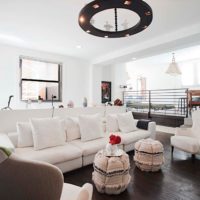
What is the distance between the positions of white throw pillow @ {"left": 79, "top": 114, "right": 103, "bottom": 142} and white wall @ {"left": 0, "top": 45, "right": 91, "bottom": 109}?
2.83 m

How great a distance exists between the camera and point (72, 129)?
3221 mm

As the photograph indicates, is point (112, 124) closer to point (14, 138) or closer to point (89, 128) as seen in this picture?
point (89, 128)

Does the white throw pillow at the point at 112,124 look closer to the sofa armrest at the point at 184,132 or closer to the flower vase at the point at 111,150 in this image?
the sofa armrest at the point at 184,132

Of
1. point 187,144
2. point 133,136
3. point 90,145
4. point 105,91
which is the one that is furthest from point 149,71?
point 90,145

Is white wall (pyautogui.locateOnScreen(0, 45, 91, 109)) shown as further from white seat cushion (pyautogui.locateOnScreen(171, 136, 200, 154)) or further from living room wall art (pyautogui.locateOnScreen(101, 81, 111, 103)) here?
white seat cushion (pyautogui.locateOnScreen(171, 136, 200, 154))

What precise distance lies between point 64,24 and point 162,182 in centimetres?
338

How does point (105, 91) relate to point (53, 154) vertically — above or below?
above

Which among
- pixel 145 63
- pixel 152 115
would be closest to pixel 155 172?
pixel 152 115

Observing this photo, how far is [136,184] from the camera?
7.68 ft

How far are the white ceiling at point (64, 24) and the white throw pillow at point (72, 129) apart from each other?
1996 mm

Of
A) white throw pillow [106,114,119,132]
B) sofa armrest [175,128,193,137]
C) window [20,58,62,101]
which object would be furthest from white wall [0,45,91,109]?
sofa armrest [175,128,193,137]

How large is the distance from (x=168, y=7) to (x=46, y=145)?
9.88 ft

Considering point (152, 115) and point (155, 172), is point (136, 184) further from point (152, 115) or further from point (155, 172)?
point (152, 115)

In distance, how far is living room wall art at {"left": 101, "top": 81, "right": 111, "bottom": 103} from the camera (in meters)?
6.91
